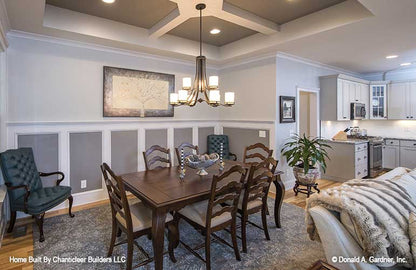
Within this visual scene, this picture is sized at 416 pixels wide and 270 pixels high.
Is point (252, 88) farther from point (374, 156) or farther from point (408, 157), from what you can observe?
point (408, 157)

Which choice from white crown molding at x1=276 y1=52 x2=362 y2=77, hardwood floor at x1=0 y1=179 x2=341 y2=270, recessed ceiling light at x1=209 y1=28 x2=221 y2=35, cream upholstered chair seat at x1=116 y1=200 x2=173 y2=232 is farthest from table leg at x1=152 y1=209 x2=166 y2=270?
white crown molding at x1=276 y1=52 x2=362 y2=77

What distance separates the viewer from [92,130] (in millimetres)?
3816

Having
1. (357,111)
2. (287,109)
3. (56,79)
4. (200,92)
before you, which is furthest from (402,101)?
(56,79)

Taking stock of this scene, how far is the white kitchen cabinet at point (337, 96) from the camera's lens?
16.8 feet

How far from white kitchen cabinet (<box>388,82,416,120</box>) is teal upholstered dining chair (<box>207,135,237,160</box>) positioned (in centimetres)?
439

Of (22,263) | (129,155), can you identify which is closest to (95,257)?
(22,263)

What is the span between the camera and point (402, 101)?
5.83 metres

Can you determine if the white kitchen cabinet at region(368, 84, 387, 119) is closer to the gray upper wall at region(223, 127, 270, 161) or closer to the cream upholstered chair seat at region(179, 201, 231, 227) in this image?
the gray upper wall at region(223, 127, 270, 161)

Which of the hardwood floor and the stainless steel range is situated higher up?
the stainless steel range

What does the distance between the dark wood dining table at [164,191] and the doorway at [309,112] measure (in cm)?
302

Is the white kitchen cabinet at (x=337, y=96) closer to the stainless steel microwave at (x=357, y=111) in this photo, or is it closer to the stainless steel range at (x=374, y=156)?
the stainless steel microwave at (x=357, y=111)

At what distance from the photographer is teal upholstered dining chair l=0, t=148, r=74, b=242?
8.80 ft

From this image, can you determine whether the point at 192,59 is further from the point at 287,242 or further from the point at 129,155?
the point at 287,242

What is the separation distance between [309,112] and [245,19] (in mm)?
3318
